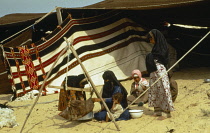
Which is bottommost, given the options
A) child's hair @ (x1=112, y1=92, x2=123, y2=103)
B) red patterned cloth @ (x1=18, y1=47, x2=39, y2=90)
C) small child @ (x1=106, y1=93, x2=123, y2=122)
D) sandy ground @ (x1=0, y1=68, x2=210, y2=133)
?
sandy ground @ (x1=0, y1=68, x2=210, y2=133)

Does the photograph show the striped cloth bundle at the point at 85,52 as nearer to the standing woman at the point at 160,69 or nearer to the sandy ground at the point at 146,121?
the sandy ground at the point at 146,121

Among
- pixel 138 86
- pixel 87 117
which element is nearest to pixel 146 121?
pixel 87 117

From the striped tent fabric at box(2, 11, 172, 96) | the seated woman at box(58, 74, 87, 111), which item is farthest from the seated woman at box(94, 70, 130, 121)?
the striped tent fabric at box(2, 11, 172, 96)

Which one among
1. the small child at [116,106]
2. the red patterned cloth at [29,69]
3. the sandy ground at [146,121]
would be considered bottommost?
the sandy ground at [146,121]

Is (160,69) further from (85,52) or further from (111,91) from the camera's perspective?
(85,52)

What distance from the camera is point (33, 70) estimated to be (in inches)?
296

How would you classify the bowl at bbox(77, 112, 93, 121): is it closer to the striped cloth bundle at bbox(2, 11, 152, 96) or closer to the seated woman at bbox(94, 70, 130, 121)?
the seated woman at bbox(94, 70, 130, 121)

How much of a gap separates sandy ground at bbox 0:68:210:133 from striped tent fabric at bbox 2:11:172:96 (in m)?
1.07

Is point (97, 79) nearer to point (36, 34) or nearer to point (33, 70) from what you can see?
point (33, 70)

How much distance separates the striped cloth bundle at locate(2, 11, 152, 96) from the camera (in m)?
7.41

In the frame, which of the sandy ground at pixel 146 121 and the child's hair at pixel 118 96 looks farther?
the child's hair at pixel 118 96

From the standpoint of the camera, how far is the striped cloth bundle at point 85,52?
7.41 metres

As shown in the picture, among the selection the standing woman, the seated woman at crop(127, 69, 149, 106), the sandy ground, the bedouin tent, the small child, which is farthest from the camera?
the bedouin tent

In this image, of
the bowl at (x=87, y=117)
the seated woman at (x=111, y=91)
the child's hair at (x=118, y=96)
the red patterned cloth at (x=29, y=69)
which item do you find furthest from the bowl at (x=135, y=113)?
the red patterned cloth at (x=29, y=69)
